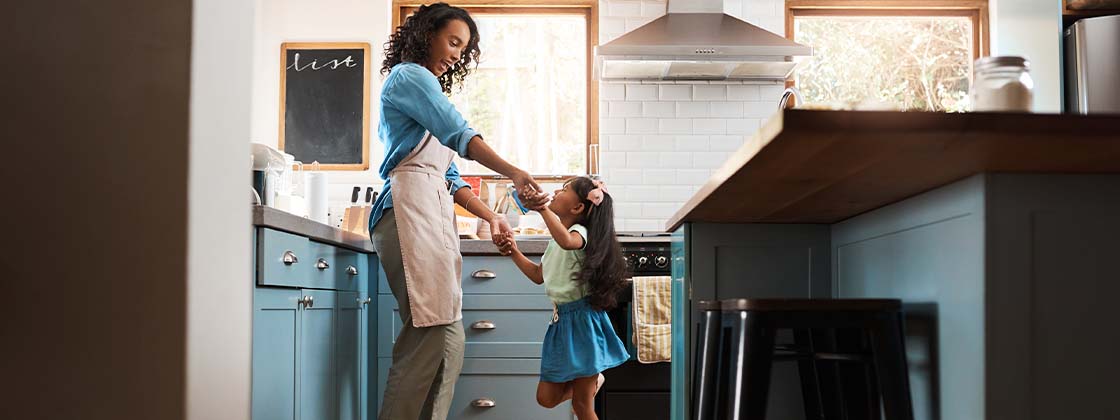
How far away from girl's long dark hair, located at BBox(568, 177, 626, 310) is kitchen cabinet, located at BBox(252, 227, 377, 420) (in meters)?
0.75

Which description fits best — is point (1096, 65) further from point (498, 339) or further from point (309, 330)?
point (309, 330)

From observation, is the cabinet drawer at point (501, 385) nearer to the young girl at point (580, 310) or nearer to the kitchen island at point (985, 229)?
the young girl at point (580, 310)

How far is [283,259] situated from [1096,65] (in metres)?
3.37

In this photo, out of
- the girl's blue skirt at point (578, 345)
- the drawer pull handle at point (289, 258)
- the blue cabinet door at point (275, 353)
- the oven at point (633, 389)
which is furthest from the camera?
the oven at point (633, 389)

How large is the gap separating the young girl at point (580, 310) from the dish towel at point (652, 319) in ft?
0.87

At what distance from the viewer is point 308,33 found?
4656mm

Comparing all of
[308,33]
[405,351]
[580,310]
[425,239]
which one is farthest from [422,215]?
[308,33]

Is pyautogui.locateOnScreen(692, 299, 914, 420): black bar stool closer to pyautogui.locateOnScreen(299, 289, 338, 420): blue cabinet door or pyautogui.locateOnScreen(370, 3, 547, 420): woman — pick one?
pyautogui.locateOnScreen(370, 3, 547, 420): woman

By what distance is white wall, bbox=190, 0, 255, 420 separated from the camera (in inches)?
41.8

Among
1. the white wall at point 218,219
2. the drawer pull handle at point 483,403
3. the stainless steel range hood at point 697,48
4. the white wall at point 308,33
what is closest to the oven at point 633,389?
the drawer pull handle at point 483,403

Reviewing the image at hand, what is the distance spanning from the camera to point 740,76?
457 cm

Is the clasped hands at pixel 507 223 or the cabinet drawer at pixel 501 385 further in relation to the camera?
the cabinet drawer at pixel 501 385

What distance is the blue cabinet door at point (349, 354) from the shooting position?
3082 millimetres

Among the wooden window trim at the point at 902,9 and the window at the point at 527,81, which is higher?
the wooden window trim at the point at 902,9
